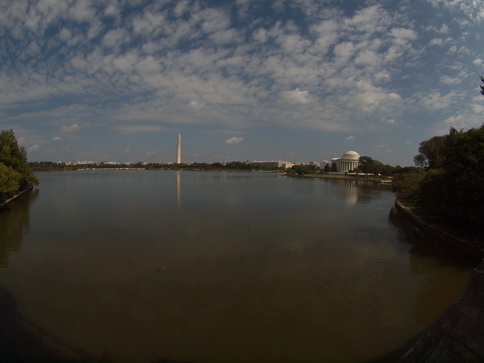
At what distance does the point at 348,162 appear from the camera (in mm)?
86000

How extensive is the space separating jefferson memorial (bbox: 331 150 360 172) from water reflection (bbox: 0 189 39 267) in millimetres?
80771

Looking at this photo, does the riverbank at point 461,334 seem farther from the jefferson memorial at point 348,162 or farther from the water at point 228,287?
the jefferson memorial at point 348,162

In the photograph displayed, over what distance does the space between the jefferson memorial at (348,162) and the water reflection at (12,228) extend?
80771 mm

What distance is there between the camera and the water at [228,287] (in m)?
4.55

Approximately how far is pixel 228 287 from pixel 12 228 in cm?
1070

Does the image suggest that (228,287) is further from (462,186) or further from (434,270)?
(462,186)

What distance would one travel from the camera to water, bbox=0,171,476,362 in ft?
14.9

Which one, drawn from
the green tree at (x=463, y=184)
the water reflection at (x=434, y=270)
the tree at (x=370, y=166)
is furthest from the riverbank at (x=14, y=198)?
the tree at (x=370, y=166)

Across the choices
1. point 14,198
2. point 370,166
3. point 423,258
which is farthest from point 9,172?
point 370,166

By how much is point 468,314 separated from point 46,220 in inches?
618

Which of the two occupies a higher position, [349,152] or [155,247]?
[349,152]

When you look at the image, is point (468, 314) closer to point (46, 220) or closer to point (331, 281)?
point (331, 281)

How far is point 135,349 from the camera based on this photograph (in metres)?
4.31

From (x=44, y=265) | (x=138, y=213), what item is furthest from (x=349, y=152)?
(x=44, y=265)
